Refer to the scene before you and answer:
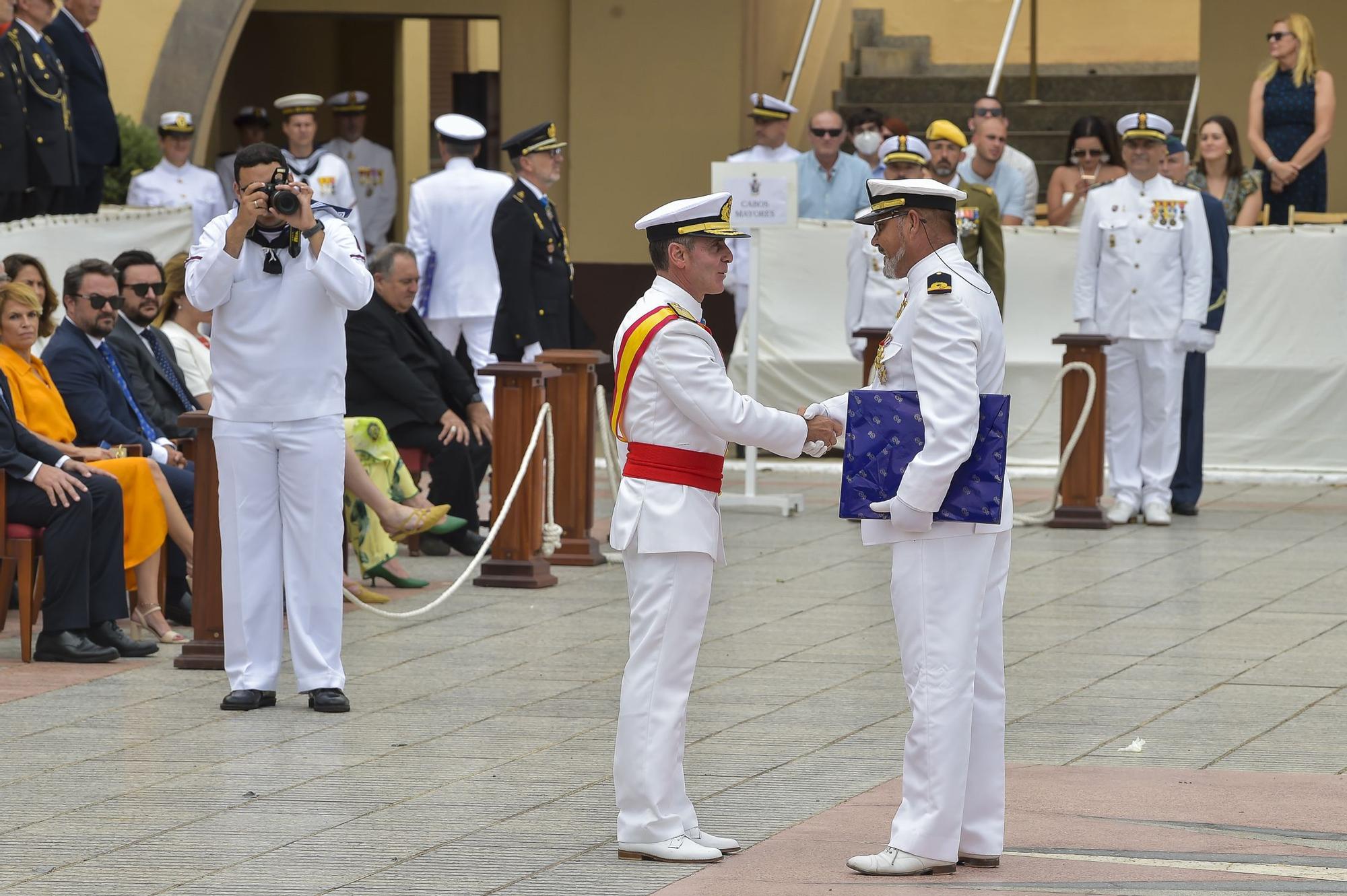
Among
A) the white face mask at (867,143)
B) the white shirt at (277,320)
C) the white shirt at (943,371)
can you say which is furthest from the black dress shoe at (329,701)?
the white face mask at (867,143)

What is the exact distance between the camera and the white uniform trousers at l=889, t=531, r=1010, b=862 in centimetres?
506

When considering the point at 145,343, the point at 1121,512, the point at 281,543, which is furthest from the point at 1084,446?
the point at 281,543

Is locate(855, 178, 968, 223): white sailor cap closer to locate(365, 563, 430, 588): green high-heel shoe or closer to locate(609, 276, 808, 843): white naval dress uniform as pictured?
locate(609, 276, 808, 843): white naval dress uniform

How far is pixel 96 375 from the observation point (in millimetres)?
8672

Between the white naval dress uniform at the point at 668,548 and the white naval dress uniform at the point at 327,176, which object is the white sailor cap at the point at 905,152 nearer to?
the white naval dress uniform at the point at 327,176

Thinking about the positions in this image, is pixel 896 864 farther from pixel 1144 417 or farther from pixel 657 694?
pixel 1144 417

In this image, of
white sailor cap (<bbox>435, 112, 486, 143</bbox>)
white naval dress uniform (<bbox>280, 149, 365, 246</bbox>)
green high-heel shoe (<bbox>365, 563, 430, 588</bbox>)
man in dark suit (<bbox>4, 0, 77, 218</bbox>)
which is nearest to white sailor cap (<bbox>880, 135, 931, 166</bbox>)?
white sailor cap (<bbox>435, 112, 486, 143</bbox>)

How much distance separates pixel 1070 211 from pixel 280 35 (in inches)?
389

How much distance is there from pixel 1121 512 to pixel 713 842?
23.7 ft

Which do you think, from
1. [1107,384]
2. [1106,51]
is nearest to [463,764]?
[1107,384]

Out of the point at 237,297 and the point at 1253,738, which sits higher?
the point at 237,297

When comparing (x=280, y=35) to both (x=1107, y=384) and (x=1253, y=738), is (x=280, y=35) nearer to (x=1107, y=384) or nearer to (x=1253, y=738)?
(x=1107, y=384)

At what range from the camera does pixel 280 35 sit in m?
21.8

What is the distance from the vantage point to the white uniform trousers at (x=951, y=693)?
506 cm
